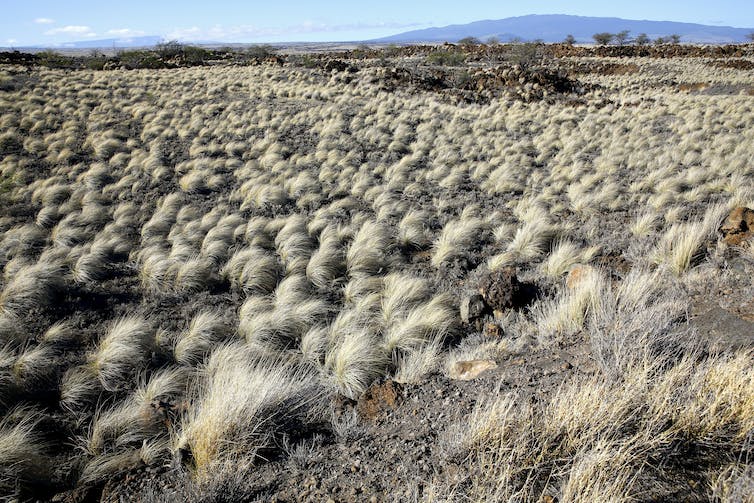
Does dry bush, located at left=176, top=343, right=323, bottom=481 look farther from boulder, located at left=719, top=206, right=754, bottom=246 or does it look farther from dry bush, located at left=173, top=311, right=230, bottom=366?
boulder, located at left=719, top=206, right=754, bottom=246

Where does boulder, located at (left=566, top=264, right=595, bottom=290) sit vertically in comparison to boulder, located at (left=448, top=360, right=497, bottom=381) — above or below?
above

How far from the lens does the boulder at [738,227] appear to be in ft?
18.7

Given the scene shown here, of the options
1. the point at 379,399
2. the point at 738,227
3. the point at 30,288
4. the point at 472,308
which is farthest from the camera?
the point at 738,227

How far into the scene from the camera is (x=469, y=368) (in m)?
3.78

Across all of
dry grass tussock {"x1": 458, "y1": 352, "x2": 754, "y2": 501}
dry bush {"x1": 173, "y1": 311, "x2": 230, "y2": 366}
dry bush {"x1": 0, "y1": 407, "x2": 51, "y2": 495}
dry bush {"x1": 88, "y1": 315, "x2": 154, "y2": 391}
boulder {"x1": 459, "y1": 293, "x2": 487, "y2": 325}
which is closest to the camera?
dry grass tussock {"x1": 458, "y1": 352, "x2": 754, "y2": 501}

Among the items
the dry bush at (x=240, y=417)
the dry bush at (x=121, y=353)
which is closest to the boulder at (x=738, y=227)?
the dry bush at (x=240, y=417)

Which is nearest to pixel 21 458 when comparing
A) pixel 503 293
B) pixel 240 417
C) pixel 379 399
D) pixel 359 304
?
pixel 240 417

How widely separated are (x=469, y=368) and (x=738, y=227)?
15.6 feet

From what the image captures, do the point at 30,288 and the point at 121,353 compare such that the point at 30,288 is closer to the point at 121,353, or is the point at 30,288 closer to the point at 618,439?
the point at 121,353

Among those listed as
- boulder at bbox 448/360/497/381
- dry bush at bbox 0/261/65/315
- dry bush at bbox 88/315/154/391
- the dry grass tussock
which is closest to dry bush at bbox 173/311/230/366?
dry bush at bbox 88/315/154/391

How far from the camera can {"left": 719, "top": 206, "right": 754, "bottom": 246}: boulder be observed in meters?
5.70

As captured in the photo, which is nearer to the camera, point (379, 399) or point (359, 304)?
point (379, 399)

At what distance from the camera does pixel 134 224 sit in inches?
332

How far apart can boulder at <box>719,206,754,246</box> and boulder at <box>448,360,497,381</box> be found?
4274 millimetres
